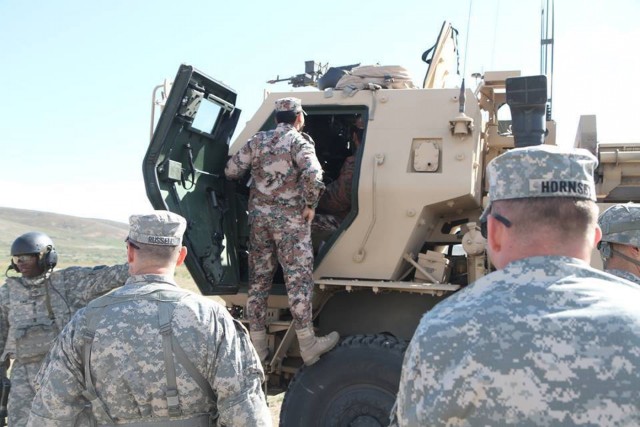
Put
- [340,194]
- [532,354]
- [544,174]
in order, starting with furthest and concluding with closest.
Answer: [340,194], [544,174], [532,354]

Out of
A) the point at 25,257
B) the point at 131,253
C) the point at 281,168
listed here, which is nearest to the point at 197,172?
the point at 281,168

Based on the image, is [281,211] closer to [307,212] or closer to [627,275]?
[307,212]

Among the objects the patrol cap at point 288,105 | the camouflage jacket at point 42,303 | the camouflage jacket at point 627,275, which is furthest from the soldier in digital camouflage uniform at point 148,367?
the patrol cap at point 288,105

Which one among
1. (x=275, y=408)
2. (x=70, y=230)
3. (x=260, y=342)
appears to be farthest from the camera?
(x=70, y=230)

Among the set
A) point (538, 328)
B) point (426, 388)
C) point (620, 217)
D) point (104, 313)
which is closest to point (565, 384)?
point (538, 328)

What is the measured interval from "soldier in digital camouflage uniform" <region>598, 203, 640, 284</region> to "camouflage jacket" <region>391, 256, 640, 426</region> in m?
1.60

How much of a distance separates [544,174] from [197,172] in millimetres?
3367

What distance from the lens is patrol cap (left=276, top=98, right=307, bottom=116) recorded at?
4441 mm

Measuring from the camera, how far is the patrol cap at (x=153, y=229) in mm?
2637

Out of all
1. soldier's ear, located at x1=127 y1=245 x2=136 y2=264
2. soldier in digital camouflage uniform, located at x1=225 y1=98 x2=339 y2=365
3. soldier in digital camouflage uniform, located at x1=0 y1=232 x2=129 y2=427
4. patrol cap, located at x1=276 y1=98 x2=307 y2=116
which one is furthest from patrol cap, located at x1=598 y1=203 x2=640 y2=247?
soldier in digital camouflage uniform, located at x1=0 y1=232 x2=129 y2=427

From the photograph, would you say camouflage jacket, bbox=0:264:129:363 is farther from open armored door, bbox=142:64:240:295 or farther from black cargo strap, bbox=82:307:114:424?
black cargo strap, bbox=82:307:114:424

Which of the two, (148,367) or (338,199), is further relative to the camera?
(338,199)

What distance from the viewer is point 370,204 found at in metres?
4.42

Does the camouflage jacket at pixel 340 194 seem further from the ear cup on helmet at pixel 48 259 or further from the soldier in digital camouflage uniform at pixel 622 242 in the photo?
the soldier in digital camouflage uniform at pixel 622 242
